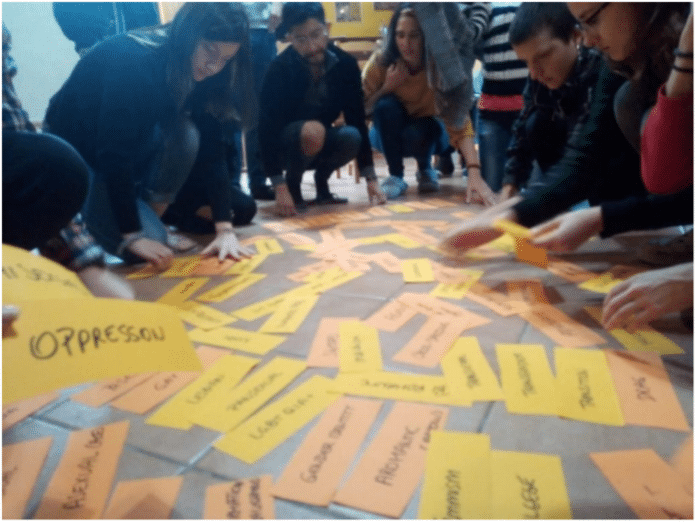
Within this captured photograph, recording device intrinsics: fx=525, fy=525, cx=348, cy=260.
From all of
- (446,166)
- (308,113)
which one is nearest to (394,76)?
(308,113)

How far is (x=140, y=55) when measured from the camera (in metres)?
1.40

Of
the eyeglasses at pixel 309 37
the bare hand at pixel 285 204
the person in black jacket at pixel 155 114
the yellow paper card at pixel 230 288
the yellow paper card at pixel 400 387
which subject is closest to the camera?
the yellow paper card at pixel 400 387

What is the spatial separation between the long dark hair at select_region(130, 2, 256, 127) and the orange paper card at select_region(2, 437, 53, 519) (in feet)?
3.50

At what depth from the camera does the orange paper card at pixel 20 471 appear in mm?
565

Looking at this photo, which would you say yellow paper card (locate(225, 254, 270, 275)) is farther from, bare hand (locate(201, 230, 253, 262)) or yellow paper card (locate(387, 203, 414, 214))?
yellow paper card (locate(387, 203, 414, 214))

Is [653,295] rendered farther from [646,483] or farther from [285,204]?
[285,204]

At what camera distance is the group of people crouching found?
32.7 inches

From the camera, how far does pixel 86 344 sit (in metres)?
0.46

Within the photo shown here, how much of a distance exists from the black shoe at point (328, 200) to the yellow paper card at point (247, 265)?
92 centimetres

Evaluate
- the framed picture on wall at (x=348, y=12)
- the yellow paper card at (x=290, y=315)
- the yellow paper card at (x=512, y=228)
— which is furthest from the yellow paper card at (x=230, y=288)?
the framed picture on wall at (x=348, y=12)

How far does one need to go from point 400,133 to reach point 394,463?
218 cm

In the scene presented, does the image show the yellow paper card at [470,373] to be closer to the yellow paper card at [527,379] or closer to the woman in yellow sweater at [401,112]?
the yellow paper card at [527,379]

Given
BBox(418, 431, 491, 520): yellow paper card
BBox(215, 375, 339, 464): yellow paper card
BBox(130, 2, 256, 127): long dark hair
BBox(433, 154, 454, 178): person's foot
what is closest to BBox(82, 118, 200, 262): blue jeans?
BBox(130, 2, 256, 127): long dark hair

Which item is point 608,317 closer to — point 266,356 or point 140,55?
point 266,356
